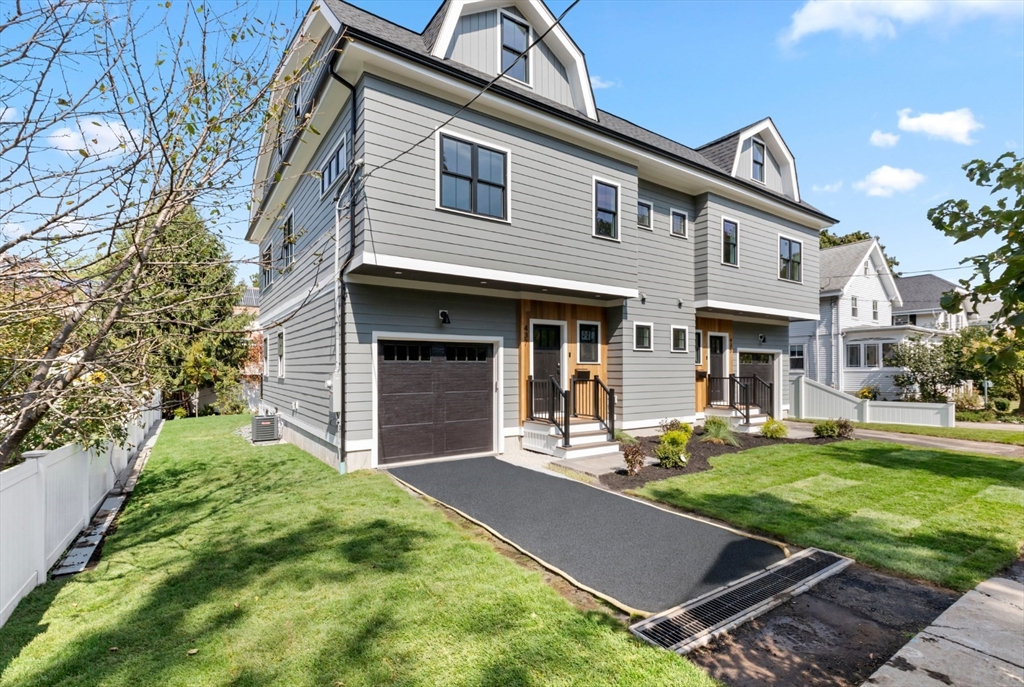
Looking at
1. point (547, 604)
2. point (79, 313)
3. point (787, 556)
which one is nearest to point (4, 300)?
point (79, 313)

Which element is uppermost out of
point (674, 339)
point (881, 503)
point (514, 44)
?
point (514, 44)

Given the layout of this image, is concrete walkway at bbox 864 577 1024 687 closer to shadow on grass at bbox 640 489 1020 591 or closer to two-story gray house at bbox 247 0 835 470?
shadow on grass at bbox 640 489 1020 591

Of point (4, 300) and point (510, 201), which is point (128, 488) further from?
point (510, 201)

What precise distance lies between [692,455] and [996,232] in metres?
7.84

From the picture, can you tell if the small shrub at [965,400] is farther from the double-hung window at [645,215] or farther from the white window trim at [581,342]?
the white window trim at [581,342]

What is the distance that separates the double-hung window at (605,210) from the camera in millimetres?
10039

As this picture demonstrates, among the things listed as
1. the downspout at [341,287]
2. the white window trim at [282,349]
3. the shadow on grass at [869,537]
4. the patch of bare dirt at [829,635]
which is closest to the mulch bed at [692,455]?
the shadow on grass at [869,537]

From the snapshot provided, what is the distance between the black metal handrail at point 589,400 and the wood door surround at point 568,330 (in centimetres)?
34

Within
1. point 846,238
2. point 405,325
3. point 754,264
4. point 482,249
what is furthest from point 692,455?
point 846,238

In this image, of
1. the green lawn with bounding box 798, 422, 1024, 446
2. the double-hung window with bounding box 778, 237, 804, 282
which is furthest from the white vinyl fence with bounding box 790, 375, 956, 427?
the double-hung window with bounding box 778, 237, 804, 282

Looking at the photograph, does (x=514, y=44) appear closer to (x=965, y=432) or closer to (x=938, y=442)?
(x=938, y=442)

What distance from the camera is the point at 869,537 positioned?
16.7 feet

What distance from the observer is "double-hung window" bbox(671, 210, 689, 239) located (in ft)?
40.3

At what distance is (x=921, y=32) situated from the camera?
19.3ft
